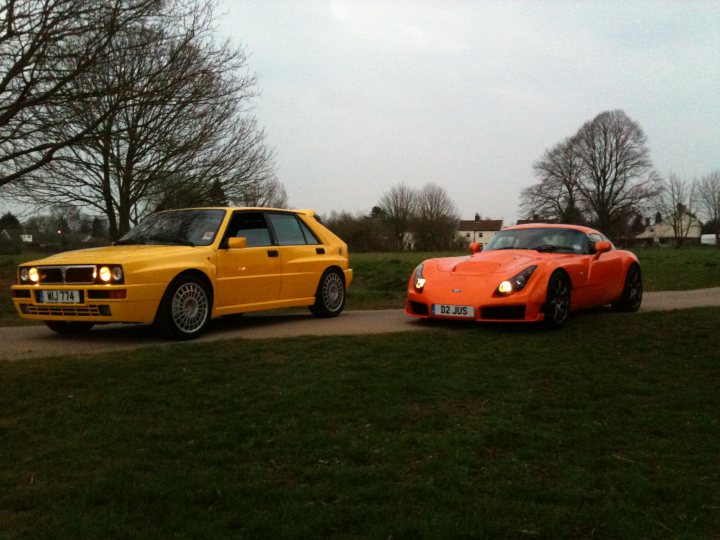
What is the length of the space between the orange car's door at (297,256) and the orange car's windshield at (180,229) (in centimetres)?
93

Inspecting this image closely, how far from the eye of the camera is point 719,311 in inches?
354

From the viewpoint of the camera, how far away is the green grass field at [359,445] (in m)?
2.72

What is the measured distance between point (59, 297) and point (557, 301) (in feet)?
18.4

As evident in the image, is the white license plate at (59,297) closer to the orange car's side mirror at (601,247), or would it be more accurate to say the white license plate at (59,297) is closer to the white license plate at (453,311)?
the white license plate at (453,311)

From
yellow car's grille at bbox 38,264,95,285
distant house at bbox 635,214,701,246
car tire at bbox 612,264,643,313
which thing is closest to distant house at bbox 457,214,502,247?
distant house at bbox 635,214,701,246

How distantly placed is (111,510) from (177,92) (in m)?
10.2

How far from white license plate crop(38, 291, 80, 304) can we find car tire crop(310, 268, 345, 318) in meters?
3.41

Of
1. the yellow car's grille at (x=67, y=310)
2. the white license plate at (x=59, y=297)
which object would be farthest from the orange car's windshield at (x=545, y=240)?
the white license plate at (x=59, y=297)

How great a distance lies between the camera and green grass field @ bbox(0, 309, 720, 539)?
2.72m

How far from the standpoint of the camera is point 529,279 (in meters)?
7.76

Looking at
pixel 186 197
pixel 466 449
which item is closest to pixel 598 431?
pixel 466 449

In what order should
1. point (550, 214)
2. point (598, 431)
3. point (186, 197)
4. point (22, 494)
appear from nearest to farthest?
point (22, 494)
point (598, 431)
point (186, 197)
point (550, 214)

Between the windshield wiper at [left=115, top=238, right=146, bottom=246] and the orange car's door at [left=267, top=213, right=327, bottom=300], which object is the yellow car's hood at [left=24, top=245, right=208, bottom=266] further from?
the orange car's door at [left=267, top=213, right=327, bottom=300]

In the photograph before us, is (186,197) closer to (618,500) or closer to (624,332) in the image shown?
(624,332)
